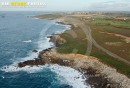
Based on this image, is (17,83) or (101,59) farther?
(101,59)

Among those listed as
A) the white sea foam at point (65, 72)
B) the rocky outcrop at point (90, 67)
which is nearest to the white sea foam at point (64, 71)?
the white sea foam at point (65, 72)

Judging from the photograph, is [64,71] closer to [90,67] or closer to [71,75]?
[71,75]

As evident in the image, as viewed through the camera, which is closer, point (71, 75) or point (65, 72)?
point (71, 75)

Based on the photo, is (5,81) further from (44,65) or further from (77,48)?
(77,48)

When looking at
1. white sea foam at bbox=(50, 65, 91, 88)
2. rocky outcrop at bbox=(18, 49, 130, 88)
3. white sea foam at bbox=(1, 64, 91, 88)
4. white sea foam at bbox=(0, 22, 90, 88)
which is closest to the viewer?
rocky outcrop at bbox=(18, 49, 130, 88)

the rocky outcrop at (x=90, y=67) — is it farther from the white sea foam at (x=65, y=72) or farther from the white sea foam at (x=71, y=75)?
the white sea foam at (x=65, y=72)

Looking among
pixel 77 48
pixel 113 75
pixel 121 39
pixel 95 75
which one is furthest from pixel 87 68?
pixel 121 39

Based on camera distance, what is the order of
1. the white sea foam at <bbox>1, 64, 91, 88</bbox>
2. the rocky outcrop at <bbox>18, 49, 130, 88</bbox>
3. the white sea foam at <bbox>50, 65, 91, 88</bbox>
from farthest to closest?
the white sea foam at <bbox>1, 64, 91, 88</bbox> < the white sea foam at <bbox>50, 65, 91, 88</bbox> < the rocky outcrop at <bbox>18, 49, 130, 88</bbox>

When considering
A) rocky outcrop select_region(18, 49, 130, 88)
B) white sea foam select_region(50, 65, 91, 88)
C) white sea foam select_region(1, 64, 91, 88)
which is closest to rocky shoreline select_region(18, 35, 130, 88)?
rocky outcrop select_region(18, 49, 130, 88)

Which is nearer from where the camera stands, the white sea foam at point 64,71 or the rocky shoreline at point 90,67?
the rocky shoreline at point 90,67

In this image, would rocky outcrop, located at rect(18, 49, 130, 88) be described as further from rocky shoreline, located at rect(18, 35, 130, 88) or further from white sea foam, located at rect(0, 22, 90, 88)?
white sea foam, located at rect(0, 22, 90, 88)

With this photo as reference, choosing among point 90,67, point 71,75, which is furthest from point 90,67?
point 71,75
